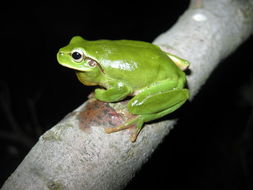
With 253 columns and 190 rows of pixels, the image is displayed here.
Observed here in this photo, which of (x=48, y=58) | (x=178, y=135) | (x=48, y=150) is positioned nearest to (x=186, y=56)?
(x=48, y=150)

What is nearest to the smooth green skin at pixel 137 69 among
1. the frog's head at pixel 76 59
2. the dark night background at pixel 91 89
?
the frog's head at pixel 76 59

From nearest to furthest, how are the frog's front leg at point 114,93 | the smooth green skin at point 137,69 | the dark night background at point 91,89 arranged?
the frog's front leg at point 114,93 → the smooth green skin at point 137,69 → the dark night background at point 91,89

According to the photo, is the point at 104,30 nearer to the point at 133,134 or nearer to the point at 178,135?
the point at 178,135

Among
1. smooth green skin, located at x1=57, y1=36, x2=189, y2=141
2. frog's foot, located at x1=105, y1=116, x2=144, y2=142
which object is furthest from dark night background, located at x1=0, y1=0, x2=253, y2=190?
frog's foot, located at x1=105, y1=116, x2=144, y2=142

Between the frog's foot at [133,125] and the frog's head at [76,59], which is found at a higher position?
the frog's head at [76,59]

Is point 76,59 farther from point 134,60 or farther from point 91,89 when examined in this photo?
point 91,89

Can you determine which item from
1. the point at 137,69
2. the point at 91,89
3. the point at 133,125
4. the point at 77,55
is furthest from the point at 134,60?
the point at 91,89

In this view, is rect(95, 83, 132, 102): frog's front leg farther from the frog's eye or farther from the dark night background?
the dark night background

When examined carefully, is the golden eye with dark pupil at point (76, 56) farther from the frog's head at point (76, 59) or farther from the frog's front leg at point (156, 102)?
the frog's front leg at point (156, 102)
